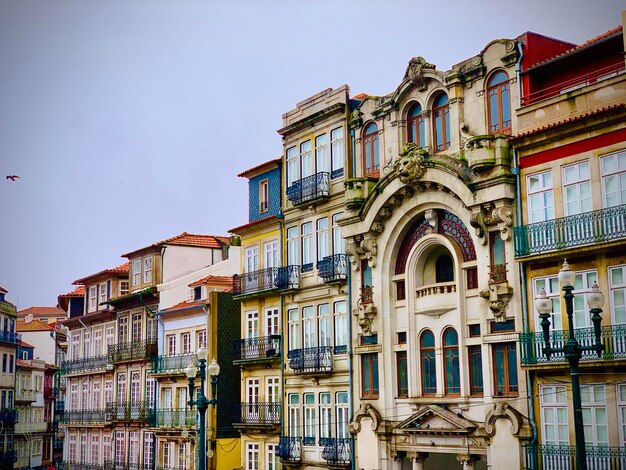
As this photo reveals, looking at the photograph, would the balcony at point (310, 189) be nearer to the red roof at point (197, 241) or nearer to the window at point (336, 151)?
the window at point (336, 151)

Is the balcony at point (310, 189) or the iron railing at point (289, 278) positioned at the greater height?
the balcony at point (310, 189)

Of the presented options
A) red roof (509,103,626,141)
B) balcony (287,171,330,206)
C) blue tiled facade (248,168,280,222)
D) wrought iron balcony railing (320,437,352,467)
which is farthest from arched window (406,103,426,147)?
wrought iron balcony railing (320,437,352,467)

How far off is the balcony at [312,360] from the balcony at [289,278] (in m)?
2.83

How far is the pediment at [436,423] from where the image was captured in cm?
→ 3334

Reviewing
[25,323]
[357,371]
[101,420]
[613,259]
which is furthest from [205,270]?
[25,323]

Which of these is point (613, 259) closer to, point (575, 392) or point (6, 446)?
point (575, 392)

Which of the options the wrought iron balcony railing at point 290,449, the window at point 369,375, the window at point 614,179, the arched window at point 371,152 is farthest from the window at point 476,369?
the wrought iron balcony railing at point 290,449

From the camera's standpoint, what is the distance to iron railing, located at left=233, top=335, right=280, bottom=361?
44.1m

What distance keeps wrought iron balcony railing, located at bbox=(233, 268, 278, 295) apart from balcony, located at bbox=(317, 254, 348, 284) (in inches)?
164

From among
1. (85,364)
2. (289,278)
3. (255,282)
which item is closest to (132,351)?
(85,364)

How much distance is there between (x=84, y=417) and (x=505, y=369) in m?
38.6

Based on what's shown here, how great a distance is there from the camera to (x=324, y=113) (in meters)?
42.4

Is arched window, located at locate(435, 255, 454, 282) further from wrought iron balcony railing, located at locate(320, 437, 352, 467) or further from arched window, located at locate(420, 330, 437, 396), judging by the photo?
wrought iron balcony railing, located at locate(320, 437, 352, 467)

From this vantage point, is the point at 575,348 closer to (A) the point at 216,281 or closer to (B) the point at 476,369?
(B) the point at 476,369
